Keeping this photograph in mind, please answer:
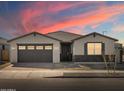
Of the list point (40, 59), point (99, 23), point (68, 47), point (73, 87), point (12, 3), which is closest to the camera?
point (73, 87)

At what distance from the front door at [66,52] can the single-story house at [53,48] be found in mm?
2429

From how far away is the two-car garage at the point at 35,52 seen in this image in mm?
31922

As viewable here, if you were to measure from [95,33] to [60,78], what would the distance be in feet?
47.7

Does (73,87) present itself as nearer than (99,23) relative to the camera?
Yes

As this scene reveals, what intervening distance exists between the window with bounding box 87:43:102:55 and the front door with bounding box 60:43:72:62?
3287 millimetres

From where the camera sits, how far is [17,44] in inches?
1276

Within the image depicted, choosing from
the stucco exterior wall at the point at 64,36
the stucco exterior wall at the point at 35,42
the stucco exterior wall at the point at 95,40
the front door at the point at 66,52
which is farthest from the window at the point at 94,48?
the stucco exterior wall at the point at 64,36

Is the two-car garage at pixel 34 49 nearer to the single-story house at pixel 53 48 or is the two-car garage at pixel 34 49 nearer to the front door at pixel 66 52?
the single-story house at pixel 53 48

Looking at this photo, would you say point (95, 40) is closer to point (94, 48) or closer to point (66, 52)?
point (94, 48)

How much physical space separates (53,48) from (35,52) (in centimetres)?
205

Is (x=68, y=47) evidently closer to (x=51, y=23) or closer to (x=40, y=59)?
(x=40, y=59)

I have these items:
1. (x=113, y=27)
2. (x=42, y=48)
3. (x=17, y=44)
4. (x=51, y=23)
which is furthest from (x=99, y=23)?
(x=17, y=44)

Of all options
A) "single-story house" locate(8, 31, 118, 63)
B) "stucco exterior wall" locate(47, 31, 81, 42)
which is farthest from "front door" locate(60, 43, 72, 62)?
"single-story house" locate(8, 31, 118, 63)

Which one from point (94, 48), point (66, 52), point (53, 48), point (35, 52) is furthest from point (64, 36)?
point (35, 52)
